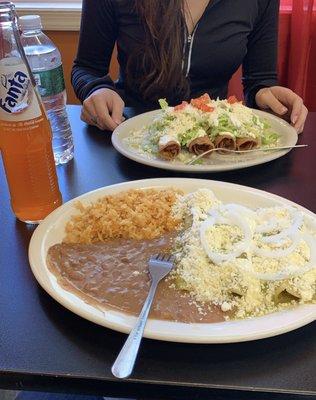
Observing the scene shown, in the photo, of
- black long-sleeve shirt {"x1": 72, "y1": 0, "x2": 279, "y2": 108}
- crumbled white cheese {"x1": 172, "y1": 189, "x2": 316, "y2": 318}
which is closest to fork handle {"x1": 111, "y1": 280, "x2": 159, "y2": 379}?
crumbled white cheese {"x1": 172, "y1": 189, "x2": 316, "y2": 318}

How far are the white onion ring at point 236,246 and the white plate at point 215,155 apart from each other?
30 centimetres

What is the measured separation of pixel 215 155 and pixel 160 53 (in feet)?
1.84

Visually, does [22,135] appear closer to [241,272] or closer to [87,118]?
[241,272]

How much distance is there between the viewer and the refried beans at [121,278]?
68 cm

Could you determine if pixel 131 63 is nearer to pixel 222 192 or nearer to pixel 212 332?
pixel 222 192

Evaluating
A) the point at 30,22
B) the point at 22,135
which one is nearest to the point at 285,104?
the point at 30,22

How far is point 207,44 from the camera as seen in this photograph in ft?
5.46

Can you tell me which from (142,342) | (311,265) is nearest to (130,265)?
(142,342)

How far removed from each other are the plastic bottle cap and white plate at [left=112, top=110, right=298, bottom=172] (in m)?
0.33

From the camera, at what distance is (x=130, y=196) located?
965mm

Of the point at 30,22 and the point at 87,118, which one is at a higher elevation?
the point at 30,22

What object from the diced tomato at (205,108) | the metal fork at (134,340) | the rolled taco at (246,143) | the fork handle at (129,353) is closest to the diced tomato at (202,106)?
the diced tomato at (205,108)

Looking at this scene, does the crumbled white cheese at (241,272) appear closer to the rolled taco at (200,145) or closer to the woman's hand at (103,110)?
the rolled taco at (200,145)

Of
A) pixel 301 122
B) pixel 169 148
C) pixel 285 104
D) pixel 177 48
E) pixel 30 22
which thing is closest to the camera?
pixel 30 22
